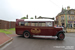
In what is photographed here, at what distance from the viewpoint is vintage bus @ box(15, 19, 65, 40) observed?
1046cm

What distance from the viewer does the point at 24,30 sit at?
11.7m

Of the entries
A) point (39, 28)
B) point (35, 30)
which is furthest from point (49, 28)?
point (35, 30)

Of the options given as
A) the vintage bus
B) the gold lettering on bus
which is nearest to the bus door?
the vintage bus

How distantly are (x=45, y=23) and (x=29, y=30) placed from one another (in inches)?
103

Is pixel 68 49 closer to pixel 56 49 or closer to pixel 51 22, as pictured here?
pixel 56 49

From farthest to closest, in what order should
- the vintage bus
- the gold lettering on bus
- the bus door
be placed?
1. the gold lettering on bus
2. the bus door
3. the vintage bus

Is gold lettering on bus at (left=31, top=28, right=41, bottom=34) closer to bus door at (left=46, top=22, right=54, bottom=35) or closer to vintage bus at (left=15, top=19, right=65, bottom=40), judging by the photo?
vintage bus at (left=15, top=19, right=65, bottom=40)

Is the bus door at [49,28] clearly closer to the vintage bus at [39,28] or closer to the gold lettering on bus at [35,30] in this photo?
the vintage bus at [39,28]

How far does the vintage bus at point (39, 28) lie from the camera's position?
10.5m

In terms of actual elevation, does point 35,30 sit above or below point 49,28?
below

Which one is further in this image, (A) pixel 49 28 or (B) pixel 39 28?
(B) pixel 39 28

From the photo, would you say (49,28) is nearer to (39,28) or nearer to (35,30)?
(39,28)

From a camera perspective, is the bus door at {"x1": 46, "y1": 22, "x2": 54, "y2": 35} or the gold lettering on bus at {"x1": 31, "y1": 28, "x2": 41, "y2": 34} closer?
the bus door at {"x1": 46, "y1": 22, "x2": 54, "y2": 35}

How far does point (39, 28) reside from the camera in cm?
1112
